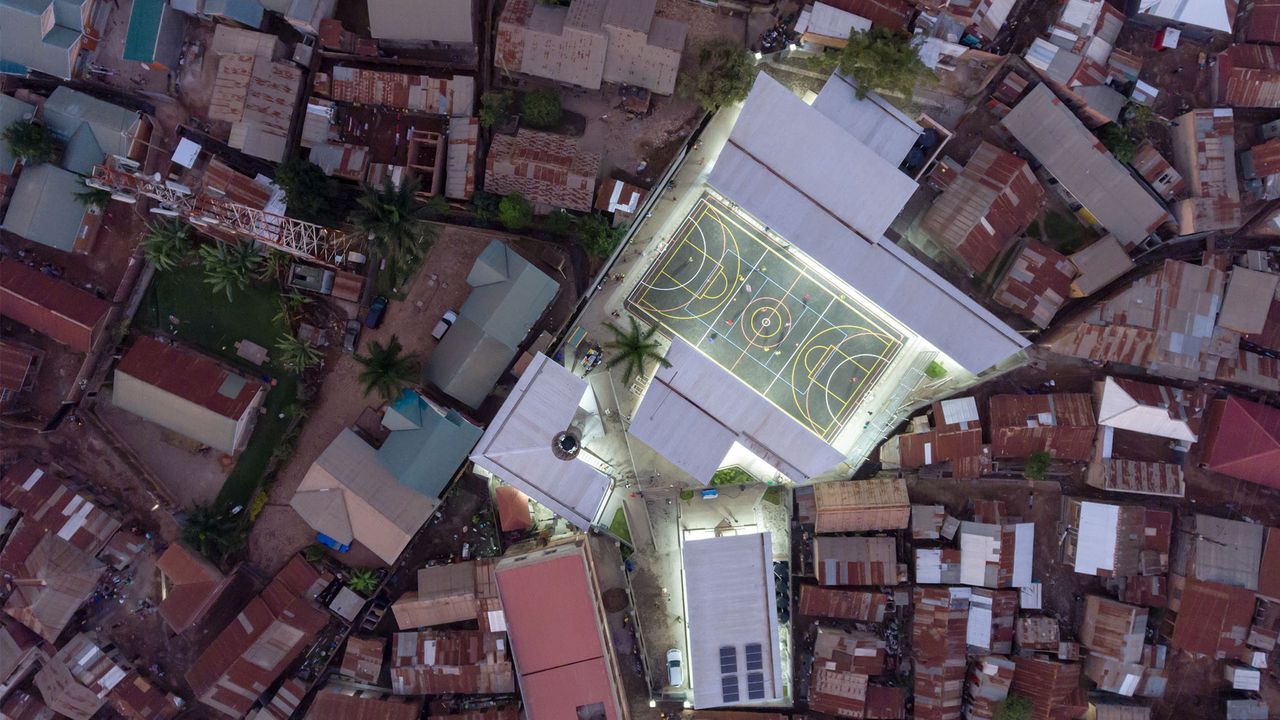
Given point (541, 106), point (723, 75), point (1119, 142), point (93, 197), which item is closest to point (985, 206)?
point (1119, 142)

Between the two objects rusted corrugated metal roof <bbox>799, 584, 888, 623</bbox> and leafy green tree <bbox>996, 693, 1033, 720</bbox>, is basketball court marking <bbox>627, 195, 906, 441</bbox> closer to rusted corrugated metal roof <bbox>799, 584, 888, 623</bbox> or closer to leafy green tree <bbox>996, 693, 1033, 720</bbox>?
rusted corrugated metal roof <bbox>799, 584, 888, 623</bbox>

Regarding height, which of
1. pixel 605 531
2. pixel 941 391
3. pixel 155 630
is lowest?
pixel 155 630

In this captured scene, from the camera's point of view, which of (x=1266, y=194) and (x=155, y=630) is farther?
(x=155, y=630)

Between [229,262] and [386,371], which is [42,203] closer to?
[229,262]

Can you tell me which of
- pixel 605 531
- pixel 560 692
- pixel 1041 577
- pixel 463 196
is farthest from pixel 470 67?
pixel 1041 577

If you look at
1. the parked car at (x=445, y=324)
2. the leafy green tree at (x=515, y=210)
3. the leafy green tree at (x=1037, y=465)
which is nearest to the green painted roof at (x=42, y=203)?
the parked car at (x=445, y=324)

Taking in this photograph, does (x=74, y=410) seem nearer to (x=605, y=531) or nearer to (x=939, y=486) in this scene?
(x=605, y=531)
